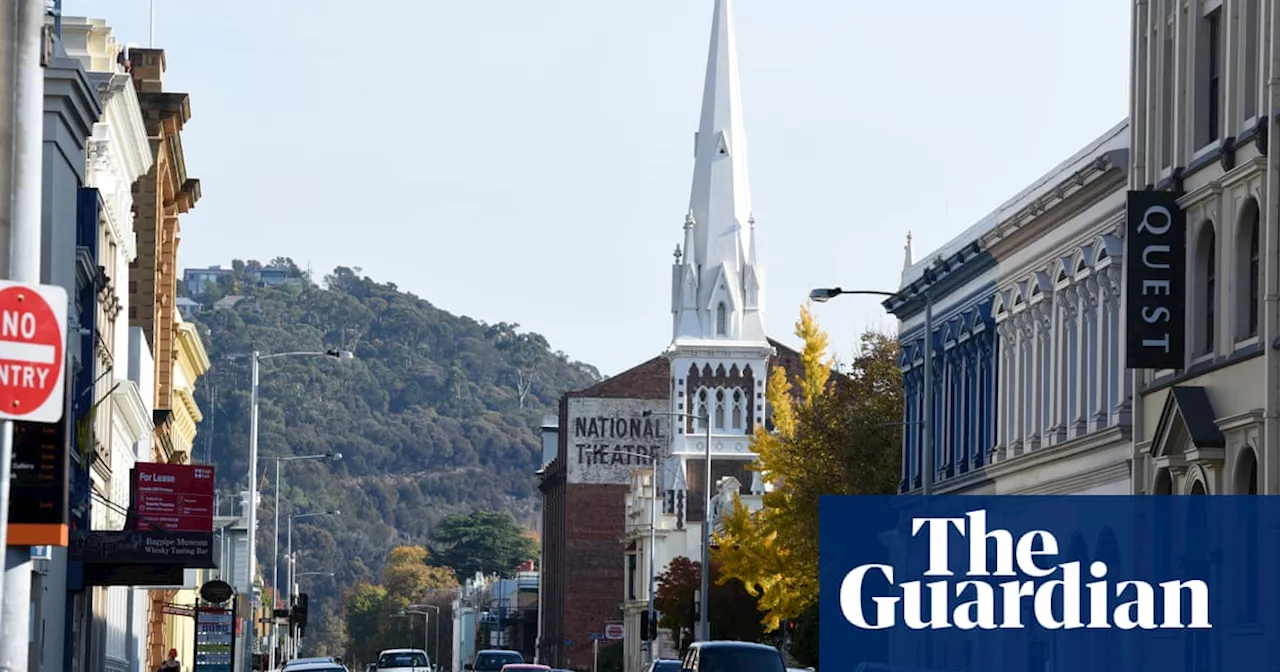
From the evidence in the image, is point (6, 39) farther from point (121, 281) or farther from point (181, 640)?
point (181, 640)

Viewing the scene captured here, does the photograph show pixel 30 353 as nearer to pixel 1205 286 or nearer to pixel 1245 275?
pixel 1245 275

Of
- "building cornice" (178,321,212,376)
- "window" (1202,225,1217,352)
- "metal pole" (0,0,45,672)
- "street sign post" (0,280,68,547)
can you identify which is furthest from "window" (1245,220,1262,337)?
"building cornice" (178,321,212,376)

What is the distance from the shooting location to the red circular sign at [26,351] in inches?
514

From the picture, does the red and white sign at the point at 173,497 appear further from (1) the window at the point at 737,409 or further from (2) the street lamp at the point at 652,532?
(1) the window at the point at 737,409

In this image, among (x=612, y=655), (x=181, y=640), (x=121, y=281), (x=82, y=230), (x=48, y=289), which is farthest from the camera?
(x=612, y=655)

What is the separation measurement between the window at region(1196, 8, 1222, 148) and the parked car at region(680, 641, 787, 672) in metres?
11.1

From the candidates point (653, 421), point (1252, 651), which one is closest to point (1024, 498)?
point (1252, 651)

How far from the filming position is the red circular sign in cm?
1306

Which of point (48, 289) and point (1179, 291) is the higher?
point (1179, 291)

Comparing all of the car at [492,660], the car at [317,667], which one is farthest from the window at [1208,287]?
the car at [492,660]

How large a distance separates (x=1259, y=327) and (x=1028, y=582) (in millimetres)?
12843

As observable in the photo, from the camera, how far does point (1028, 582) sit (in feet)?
81.8

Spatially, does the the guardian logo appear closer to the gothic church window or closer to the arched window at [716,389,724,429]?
the arched window at [716,389,724,429]

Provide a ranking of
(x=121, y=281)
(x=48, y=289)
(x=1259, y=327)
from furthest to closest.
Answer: (x=121, y=281) → (x=1259, y=327) → (x=48, y=289)
